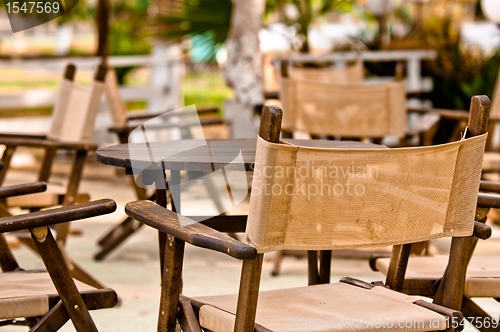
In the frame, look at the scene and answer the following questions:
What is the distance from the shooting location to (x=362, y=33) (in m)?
8.15

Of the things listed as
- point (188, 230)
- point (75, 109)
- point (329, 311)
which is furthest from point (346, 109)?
point (188, 230)

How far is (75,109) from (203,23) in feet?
10.1

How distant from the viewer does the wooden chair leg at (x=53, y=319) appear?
1945mm

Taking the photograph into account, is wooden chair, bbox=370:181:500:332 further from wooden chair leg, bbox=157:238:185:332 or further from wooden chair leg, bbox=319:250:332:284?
wooden chair leg, bbox=157:238:185:332

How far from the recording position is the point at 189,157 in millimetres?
2287

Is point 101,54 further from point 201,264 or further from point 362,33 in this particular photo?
point 201,264

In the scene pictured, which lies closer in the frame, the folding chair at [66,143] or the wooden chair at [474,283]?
the wooden chair at [474,283]

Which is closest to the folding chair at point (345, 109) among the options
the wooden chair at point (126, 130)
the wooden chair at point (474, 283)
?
the wooden chair at point (126, 130)

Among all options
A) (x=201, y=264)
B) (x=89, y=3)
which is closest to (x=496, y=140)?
(x=201, y=264)

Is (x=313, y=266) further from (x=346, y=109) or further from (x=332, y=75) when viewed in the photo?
(x=332, y=75)

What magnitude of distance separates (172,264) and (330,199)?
412mm

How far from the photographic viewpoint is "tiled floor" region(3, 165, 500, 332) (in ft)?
10.2

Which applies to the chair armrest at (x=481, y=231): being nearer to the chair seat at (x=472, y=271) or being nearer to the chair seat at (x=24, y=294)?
the chair seat at (x=472, y=271)

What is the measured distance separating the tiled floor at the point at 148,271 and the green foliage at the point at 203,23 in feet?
8.05
